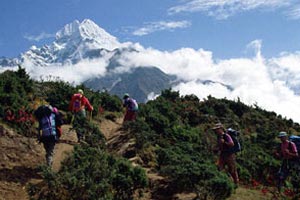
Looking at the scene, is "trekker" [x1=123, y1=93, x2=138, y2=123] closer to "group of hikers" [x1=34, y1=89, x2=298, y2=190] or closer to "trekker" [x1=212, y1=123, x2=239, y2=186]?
"group of hikers" [x1=34, y1=89, x2=298, y2=190]

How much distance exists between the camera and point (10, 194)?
989cm

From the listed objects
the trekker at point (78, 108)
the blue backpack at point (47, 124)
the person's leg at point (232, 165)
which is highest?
the trekker at point (78, 108)

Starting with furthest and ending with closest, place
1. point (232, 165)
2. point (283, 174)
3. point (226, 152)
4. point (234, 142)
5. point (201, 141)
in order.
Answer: point (201, 141)
point (234, 142)
point (226, 152)
point (232, 165)
point (283, 174)

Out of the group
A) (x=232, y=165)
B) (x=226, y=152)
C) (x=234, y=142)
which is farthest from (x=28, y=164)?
(x=234, y=142)

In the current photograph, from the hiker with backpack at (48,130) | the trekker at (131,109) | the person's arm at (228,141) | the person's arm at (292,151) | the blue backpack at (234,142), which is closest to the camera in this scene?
the hiker with backpack at (48,130)

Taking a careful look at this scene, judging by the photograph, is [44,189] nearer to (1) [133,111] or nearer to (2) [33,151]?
(2) [33,151]

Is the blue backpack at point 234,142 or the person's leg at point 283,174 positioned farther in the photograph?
the blue backpack at point 234,142

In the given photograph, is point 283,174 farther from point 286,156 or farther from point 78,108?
point 78,108

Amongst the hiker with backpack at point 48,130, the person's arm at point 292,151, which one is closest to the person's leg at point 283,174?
the person's arm at point 292,151

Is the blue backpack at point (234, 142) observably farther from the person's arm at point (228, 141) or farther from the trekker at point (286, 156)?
the trekker at point (286, 156)

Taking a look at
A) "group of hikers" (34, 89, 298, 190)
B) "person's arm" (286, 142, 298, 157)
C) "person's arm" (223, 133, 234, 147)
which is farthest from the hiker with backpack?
"person's arm" (286, 142, 298, 157)

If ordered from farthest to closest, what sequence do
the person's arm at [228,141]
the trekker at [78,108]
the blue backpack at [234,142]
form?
the trekker at [78,108], the blue backpack at [234,142], the person's arm at [228,141]

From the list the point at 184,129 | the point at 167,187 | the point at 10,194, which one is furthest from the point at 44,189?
the point at 184,129

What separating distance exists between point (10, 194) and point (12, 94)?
644 centimetres
